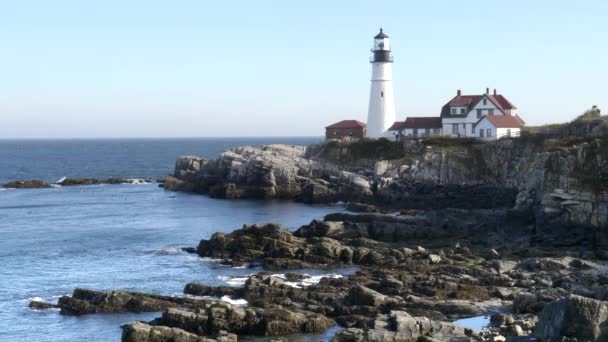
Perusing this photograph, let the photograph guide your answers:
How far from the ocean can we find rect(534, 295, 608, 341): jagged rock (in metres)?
7.57

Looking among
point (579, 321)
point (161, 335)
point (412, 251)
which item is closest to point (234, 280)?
point (412, 251)

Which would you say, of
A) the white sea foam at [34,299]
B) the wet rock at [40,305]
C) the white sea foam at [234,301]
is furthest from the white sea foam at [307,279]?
the white sea foam at [34,299]

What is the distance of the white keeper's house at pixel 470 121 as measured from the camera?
7225 cm

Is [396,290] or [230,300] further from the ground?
[396,290]

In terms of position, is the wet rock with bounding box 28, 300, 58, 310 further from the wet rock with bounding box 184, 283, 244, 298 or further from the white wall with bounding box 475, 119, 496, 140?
the white wall with bounding box 475, 119, 496, 140

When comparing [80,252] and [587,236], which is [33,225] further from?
[587,236]

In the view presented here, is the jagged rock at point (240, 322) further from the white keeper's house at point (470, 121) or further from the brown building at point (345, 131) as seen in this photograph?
the brown building at point (345, 131)

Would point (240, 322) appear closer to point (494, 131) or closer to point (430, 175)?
point (430, 175)

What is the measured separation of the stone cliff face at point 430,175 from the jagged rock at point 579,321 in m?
22.2

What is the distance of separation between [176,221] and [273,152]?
68.3 feet

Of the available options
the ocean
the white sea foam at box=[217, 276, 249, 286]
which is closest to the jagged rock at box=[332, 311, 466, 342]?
the ocean

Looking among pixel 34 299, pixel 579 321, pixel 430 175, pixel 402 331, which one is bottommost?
pixel 34 299

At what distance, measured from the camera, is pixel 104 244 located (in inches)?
1984

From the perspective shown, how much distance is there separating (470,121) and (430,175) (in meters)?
11.4
